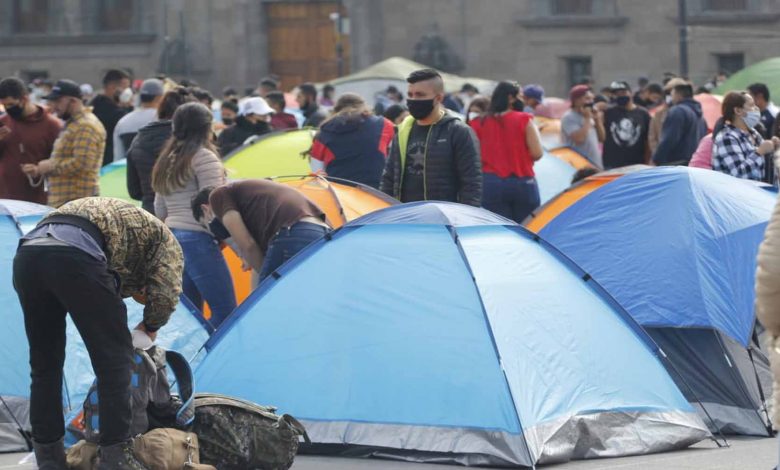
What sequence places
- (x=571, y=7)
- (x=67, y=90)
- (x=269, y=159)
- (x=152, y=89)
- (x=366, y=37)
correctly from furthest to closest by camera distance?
(x=366, y=37) → (x=571, y=7) → (x=269, y=159) → (x=152, y=89) → (x=67, y=90)

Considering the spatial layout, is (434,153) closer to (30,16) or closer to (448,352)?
(448,352)

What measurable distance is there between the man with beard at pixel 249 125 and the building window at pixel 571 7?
73.6 ft

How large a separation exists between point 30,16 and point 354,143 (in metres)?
30.0

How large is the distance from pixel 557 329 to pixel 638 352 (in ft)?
1.54

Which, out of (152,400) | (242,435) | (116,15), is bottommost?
(242,435)

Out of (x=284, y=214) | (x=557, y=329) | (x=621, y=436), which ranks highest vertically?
(x=284, y=214)

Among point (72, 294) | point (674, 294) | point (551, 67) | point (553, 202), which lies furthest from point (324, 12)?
point (72, 294)

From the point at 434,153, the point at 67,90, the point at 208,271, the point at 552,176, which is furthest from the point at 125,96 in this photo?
the point at 208,271

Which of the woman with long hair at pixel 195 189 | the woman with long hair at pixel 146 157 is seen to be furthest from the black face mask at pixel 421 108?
the woman with long hair at pixel 146 157

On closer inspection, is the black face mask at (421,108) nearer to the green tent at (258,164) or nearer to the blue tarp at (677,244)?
the blue tarp at (677,244)

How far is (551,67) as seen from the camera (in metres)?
37.1

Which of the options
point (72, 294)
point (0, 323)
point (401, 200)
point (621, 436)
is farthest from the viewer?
point (401, 200)

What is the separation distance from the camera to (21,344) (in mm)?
8648

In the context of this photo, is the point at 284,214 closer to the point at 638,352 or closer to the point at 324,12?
the point at 638,352
